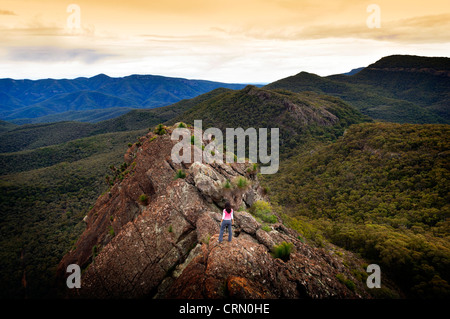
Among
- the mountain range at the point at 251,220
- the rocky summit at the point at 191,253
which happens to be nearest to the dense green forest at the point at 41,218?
the mountain range at the point at 251,220

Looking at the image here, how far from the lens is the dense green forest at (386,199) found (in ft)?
71.2

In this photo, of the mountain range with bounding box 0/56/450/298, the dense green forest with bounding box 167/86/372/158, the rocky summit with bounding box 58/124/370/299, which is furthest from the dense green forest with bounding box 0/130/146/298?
the dense green forest with bounding box 167/86/372/158

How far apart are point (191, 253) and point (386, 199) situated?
44.0 meters

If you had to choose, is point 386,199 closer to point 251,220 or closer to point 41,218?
point 251,220

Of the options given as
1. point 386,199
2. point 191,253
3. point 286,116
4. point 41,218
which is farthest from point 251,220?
point 286,116

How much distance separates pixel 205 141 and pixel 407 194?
4199 cm

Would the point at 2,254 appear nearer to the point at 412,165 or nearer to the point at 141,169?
the point at 141,169

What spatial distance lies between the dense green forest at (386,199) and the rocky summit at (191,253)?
47.2 feet

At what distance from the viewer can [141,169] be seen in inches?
791

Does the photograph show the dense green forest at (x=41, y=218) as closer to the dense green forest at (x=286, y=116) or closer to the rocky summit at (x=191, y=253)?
the rocky summit at (x=191, y=253)

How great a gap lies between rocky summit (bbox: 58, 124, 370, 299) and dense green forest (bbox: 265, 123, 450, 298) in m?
14.4

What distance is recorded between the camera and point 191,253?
1238 centimetres

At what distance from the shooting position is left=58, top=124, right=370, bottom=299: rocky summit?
9562 mm
